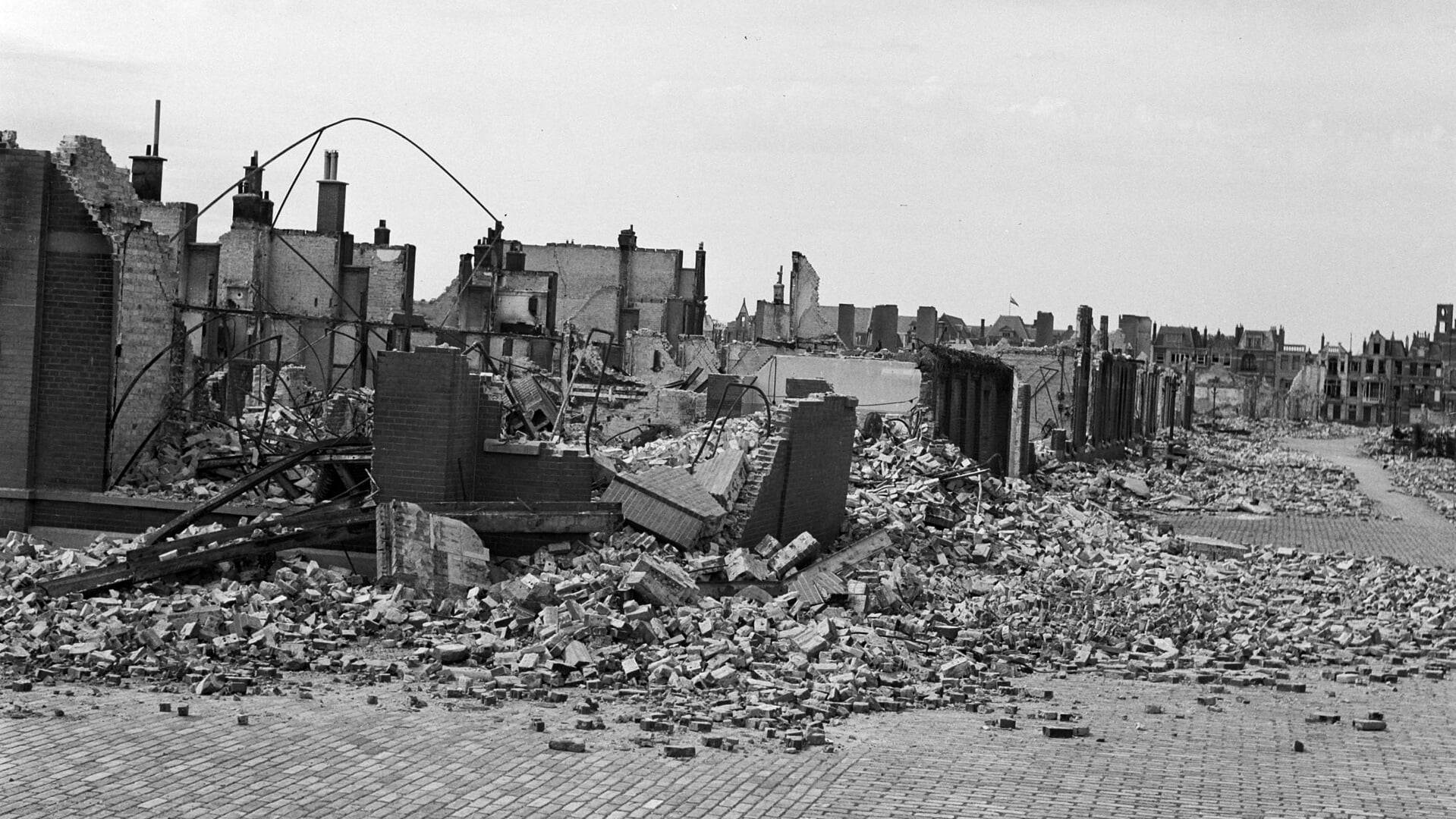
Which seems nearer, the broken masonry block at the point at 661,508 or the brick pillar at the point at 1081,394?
the broken masonry block at the point at 661,508

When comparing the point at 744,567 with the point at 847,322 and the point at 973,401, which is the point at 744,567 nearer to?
the point at 973,401

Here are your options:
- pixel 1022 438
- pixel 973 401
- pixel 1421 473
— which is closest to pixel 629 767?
pixel 973 401

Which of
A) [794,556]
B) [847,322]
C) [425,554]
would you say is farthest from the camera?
[847,322]

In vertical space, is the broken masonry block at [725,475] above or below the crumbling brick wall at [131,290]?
below

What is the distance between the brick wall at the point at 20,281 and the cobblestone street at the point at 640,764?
5.88 metres

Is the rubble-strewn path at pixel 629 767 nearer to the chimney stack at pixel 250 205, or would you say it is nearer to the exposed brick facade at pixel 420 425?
the exposed brick facade at pixel 420 425

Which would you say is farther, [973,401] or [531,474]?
[973,401]

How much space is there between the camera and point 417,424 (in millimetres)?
14023

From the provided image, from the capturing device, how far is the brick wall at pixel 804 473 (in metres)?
16.0

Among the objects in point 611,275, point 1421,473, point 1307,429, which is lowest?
point 1307,429

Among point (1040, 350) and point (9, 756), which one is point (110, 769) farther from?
point (1040, 350)

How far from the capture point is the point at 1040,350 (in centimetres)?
4697

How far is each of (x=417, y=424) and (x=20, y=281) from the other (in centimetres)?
450

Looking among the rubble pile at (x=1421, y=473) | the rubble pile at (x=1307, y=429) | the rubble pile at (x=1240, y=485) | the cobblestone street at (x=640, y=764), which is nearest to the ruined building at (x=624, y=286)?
the rubble pile at (x=1240, y=485)
